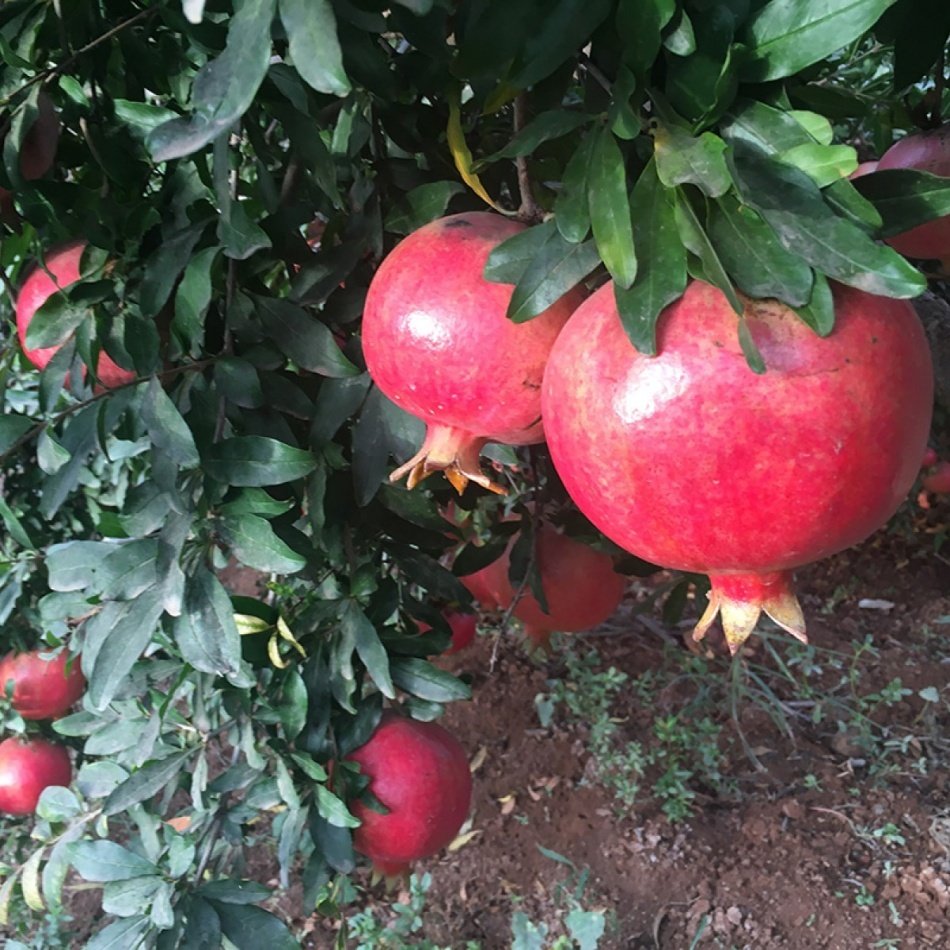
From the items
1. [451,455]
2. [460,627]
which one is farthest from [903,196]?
[460,627]

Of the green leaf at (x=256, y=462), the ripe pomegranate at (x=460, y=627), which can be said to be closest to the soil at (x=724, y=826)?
the ripe pomegranate at (x=460, y=627)

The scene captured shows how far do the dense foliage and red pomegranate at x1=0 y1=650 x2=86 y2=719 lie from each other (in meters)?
0.30

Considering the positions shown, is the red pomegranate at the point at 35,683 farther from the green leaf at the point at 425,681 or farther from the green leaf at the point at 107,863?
the green leaf at the point at 425,681

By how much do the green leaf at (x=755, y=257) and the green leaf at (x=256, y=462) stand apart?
381 millimetres

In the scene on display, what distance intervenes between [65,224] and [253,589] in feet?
6.34

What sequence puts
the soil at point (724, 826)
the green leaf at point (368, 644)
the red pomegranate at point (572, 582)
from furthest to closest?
the soil at point (724, 826) < the red pomegranate at point (572, 582) < the green leaf at point (368, 644)

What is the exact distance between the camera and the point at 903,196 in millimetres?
469

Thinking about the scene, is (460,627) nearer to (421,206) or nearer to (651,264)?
(421,206)

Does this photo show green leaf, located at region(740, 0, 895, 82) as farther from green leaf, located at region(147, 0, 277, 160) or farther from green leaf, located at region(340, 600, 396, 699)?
green leaf, located at region(340, 600, 396, 699)

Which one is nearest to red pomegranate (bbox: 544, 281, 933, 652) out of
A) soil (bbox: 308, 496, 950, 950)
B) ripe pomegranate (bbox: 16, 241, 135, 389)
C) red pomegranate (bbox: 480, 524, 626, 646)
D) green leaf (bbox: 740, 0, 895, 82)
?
green leaf (bbox: 740, 0, 895, 82)

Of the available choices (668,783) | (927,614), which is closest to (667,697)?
(668,783)

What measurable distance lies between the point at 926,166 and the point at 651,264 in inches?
17.0

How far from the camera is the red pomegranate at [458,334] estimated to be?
0.52 meters

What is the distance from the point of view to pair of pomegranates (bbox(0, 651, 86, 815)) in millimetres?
1445
